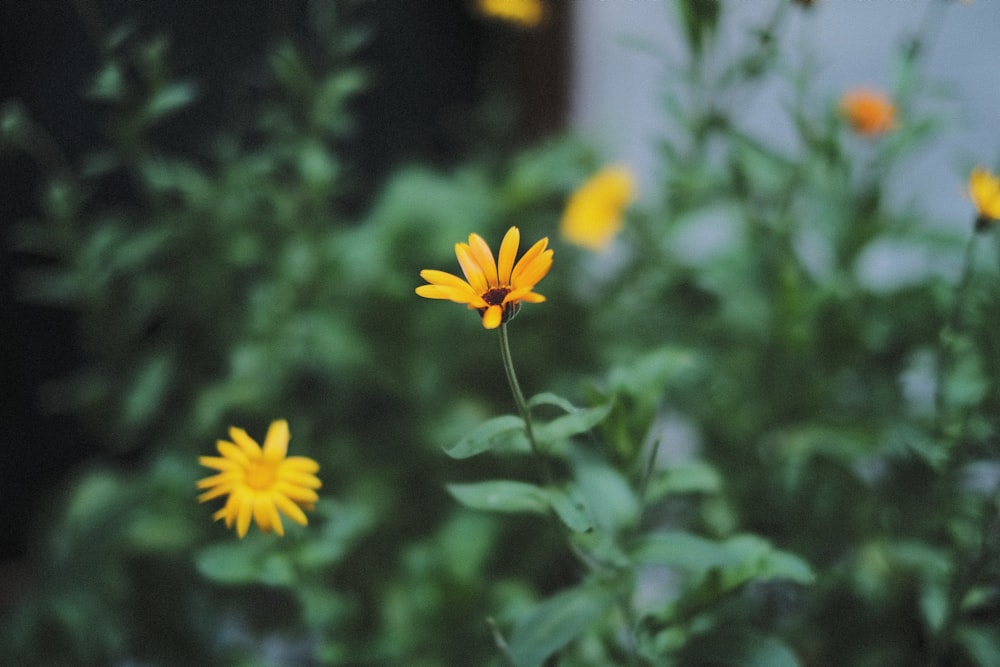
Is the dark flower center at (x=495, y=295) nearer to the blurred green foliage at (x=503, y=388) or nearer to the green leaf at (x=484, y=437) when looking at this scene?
the green leaf at (x=484, y=437)

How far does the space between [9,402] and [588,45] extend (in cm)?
110

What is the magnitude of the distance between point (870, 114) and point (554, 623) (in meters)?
0.62

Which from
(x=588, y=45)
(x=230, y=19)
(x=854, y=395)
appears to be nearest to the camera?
(x=854, y=395)

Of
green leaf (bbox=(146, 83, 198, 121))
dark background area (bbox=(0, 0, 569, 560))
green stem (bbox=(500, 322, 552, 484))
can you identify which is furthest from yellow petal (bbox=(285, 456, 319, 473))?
dark background area (bbox=(0, 0, 569, 560))

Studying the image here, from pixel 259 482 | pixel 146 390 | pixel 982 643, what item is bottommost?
pixel 982 643

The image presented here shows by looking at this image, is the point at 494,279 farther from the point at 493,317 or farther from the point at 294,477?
the point at 294,477

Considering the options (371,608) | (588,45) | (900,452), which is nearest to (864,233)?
(900,452)

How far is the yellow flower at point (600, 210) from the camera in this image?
2.99 feet

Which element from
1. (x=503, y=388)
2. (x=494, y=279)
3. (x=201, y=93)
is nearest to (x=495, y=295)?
(x=494, y=279)

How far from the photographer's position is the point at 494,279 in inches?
15.1

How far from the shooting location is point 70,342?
1118 millimetres

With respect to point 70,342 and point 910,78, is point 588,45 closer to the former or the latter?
point 910,78

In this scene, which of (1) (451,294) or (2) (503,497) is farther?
(2) (503,497)

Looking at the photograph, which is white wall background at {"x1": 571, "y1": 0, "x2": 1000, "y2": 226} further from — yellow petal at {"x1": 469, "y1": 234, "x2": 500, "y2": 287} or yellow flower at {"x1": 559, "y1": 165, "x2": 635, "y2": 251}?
yellow petal at {"x1": 469, "y1": 234, "x2": 500, "y2": 287}
